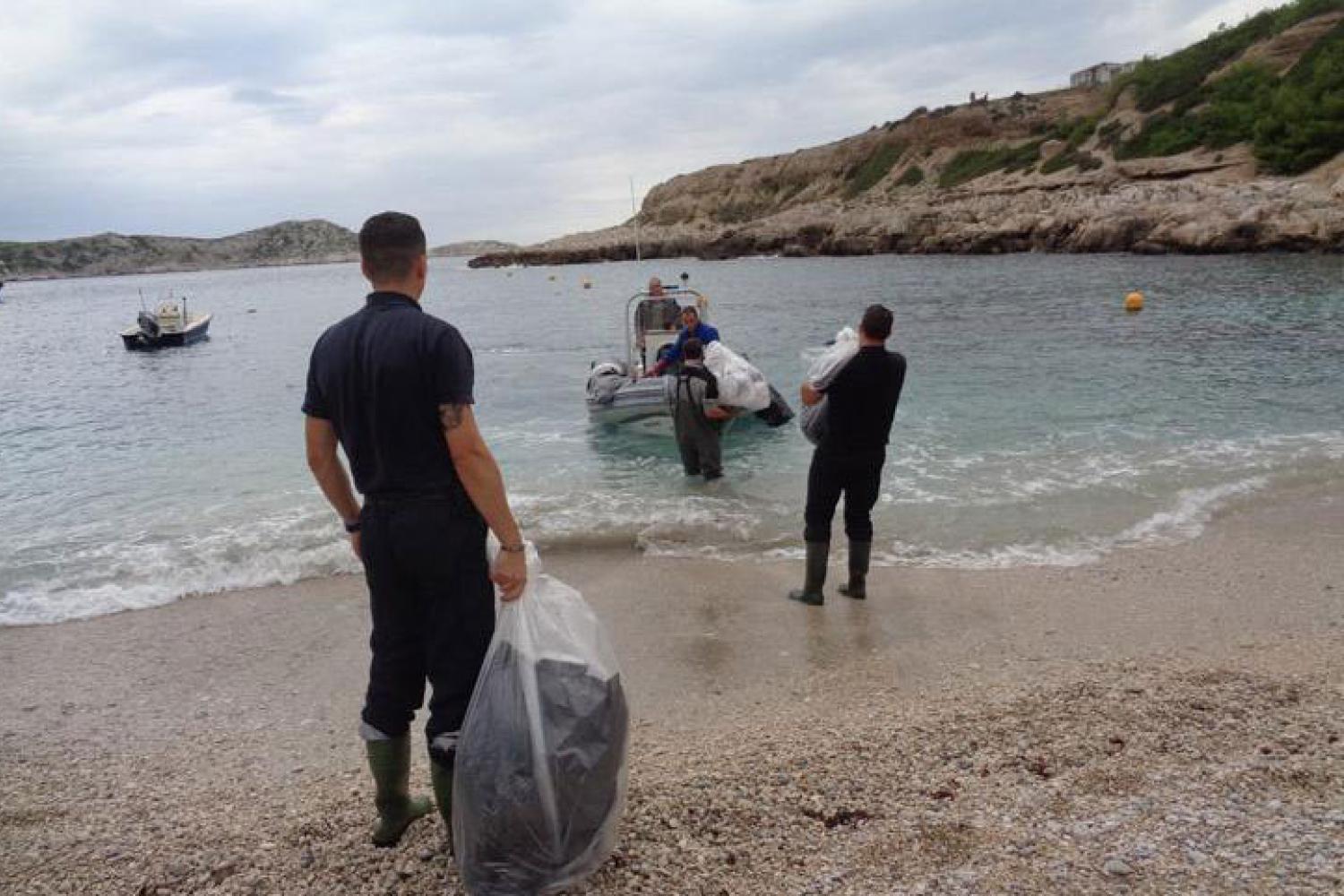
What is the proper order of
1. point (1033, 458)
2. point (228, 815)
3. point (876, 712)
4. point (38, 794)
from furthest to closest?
point (1033, 458)
point (876, 712)
point (38, 794)
point (228, 815)

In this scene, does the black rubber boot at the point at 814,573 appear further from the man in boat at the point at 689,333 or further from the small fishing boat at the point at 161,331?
the small fishing boat at the point at 161,331

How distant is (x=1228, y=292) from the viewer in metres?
26.9

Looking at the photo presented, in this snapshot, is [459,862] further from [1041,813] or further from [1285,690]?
[1285,690]

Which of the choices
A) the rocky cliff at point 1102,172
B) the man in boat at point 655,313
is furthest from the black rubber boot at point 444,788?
the rocky cliff at point 1102,172

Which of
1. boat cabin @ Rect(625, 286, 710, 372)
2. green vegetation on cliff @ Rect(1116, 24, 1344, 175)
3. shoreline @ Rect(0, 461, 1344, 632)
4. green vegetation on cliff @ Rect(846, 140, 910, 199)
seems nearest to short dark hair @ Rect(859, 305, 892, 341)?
shoreline @ Rect(0, 461, 1344, 632)

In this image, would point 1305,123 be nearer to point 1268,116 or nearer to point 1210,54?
point 1268,116

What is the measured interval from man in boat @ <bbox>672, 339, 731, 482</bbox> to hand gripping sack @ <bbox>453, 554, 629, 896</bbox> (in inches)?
254

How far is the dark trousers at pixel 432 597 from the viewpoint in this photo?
9.41 ft

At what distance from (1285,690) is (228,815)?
487 centimetres

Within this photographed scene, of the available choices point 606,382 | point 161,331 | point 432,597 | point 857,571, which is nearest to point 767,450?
point 606,382

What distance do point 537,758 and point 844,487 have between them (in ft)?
11.8

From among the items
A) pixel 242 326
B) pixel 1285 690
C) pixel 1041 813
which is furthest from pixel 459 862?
pixel 242 326

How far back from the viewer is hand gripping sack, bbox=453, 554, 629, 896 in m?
2.77

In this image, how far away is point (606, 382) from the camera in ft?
40.8
